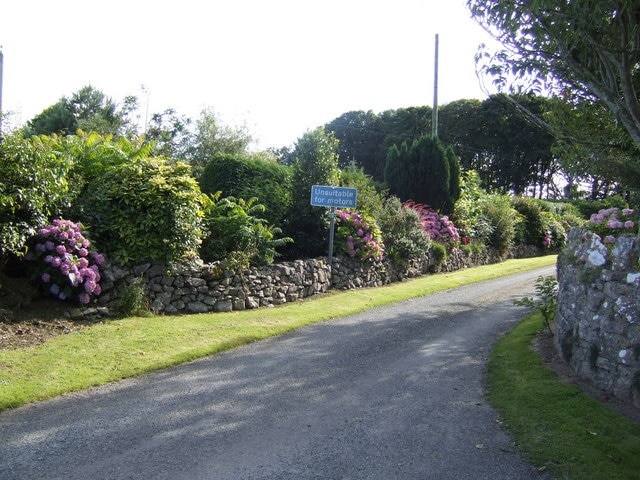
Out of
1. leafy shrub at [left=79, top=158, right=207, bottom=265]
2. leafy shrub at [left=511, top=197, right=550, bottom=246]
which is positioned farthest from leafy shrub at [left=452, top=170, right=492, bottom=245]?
leafy shrub at [left=79, top=158, right=207, bottom=265]

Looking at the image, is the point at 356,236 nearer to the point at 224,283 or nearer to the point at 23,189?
the point at 224,283

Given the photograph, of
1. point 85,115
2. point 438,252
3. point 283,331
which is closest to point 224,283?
point 283,331

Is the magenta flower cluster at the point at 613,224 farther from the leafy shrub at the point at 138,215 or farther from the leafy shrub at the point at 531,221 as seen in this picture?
the leafy shrub at the point at 531,221

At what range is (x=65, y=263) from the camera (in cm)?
882

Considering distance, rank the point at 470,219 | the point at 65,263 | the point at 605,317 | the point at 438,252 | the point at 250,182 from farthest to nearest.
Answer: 1. the point at 470,219
2. the point at 438,252
3. the point at 250,182
4. the point at 65,263
5. the point at 605,317

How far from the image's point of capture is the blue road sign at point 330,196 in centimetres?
1363

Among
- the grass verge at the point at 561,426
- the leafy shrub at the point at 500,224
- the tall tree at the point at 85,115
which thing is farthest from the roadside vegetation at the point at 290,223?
the tall tree at the point at 85,115

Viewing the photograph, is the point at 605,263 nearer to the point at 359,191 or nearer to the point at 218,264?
the point at 218,264

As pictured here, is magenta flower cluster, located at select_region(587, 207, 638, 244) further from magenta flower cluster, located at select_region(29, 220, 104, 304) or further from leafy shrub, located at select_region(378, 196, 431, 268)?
leafy shrub, located at select_region(378, 196, 431, 268)

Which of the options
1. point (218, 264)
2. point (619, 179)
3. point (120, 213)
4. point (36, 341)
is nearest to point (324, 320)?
point (218, 264)

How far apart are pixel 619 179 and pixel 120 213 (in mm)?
9223

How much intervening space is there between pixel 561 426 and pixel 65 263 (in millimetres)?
7583

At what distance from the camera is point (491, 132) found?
45469mm

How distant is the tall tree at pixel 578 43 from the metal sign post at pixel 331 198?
6697 mm
